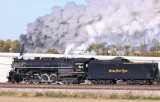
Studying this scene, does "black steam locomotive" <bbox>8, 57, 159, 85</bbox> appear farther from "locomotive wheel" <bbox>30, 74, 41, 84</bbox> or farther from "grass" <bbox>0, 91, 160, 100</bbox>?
"grass" <bbox>0, 91, 160, 100</bbox>

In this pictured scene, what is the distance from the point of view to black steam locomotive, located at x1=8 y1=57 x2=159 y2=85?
34.6 metres

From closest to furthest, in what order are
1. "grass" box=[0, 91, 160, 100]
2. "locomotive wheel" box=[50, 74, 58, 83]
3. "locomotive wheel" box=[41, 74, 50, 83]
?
"grass" box=[0, 91, 160, 100] → "locomotive wheel" box=[50, 74, 58, 83] → "locomotive wheel" box=[41, 74, 50, 83]

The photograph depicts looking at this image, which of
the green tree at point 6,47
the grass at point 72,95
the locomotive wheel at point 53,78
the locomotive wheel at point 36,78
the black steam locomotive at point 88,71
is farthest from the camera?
the green tree at point 6,47

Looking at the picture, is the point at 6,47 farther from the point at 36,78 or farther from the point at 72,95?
the point at 72,95

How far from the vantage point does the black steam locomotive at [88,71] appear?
1362 inches

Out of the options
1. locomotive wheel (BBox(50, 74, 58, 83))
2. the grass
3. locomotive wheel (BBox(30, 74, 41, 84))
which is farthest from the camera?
locomotive wheel (BBox(30, 74, 41, 84))

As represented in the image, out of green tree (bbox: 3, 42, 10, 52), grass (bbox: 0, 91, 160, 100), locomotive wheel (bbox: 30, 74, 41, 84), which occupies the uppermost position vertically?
green tree (bbox: 3, 42, 10, 52)

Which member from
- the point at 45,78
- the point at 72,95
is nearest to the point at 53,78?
the point at 45,78

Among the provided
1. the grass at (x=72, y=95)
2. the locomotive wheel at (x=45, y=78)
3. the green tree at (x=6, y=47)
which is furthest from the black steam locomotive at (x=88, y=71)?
the green tree at (x=6, y=47)

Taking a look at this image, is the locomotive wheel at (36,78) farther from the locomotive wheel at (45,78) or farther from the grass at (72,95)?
the grass at (72,95)

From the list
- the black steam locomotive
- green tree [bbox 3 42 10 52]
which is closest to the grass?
the black steam locomotive

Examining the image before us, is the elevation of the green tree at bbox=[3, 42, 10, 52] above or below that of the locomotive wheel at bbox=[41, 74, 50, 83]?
above

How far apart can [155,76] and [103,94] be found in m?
9.93

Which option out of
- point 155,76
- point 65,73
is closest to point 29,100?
point 65,73
